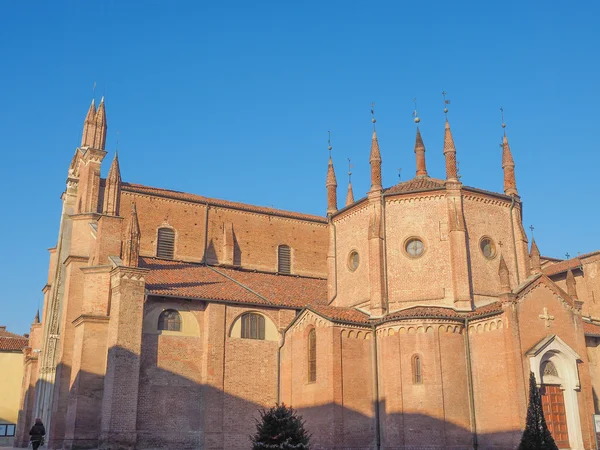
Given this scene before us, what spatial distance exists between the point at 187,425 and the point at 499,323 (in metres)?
14.1

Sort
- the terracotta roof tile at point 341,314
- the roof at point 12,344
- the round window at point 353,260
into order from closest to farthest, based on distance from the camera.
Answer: the terracotta roof tile at point 341,314 → the round window at point 353,260 → the roof at point 12,344

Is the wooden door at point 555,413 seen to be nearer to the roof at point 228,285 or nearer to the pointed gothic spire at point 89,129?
the roof at point 228,285

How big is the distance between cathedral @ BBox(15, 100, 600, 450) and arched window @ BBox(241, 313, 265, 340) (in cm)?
6

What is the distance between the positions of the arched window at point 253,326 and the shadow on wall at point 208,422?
198 cm

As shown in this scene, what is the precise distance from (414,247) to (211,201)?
45.8 ft

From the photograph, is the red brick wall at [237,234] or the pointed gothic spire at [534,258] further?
the red brick wall at [237,234]

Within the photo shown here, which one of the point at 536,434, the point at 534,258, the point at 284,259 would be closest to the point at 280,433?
the point at 536,434

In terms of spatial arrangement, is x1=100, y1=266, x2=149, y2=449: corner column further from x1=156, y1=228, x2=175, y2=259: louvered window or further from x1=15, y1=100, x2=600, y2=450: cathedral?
x1=156, y1=228, x2=175, y2=259: louvered window

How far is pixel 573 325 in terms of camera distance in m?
27.1

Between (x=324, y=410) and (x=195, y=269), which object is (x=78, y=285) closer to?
(x=195, y=269)

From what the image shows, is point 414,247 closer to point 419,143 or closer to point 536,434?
point 419,143

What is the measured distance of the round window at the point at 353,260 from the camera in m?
31.2

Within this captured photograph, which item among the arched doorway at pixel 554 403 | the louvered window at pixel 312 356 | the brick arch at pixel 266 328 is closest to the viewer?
the arched doorway at pixel 554 403

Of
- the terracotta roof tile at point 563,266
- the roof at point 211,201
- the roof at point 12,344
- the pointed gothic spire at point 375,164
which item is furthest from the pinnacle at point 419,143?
the roof at point 12,344
